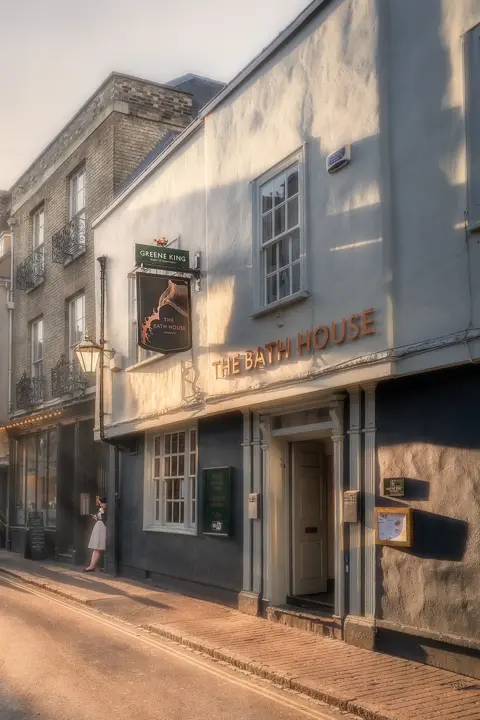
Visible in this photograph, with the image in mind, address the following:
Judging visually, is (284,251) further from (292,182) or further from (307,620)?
(307,620)

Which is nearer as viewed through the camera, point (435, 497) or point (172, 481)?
point (435, 497)

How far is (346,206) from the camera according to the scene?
9883mm

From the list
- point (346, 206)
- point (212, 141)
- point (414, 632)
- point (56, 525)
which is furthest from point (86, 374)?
point (414, 632)

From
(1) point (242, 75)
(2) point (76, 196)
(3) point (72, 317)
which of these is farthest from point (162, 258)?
(2) point (76, 196)

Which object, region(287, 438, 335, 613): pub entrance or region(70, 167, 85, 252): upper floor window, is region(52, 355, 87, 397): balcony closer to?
region(70, 167, 85, 252): upper floor window

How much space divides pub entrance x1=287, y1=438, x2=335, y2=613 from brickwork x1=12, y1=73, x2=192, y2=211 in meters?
10.8

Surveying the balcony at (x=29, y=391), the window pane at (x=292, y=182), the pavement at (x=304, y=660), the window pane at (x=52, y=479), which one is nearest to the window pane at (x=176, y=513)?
the pavement at (x=304, y=660)

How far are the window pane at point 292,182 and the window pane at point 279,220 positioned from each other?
245 millimetres

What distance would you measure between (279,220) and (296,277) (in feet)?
3.12

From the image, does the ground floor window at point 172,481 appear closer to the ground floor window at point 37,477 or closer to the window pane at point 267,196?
the window pane at point 267,196

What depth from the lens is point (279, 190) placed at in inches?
454

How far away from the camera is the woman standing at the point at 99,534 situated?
17.5m

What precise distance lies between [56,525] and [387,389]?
14.1 metres

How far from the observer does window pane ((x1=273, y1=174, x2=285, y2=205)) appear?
1143 cm
